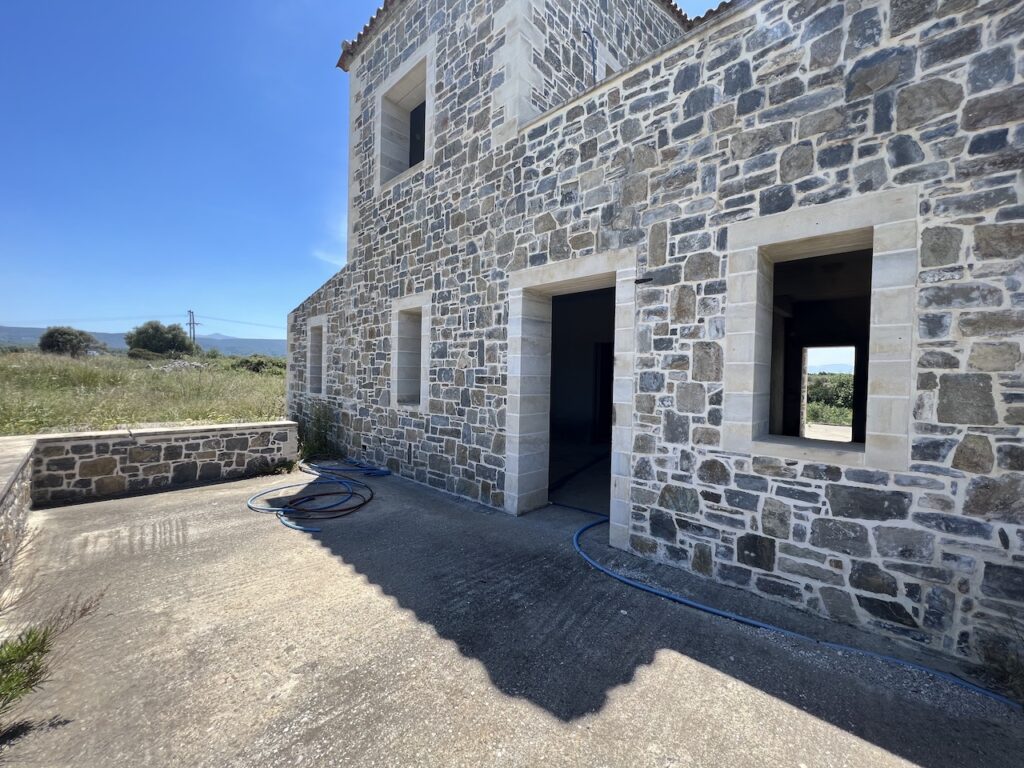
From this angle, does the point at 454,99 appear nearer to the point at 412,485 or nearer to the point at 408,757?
the point at 412,485

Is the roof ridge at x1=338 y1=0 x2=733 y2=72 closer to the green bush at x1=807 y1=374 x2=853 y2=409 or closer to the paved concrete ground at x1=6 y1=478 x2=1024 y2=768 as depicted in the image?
the paved concrete ground at x1=6 y1=478 x2=1024 y2=768

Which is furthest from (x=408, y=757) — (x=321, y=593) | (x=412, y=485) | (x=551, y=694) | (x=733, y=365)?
(x=412, y=485)

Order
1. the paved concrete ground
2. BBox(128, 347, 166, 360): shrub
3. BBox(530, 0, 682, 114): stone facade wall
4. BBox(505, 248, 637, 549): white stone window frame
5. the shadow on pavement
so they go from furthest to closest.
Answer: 1. BBox(128, 347, 166, 360): shrub
2. BBox(530, 0, 682, 114): stone facade wall
3. BBox(505, 248, 637, 549): white stone window frame
4. the shadow on pavement
5. the paved concrete ground

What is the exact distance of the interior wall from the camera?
10.1 m

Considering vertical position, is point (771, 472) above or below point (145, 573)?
above

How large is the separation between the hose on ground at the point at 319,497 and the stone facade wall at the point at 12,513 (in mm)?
1862

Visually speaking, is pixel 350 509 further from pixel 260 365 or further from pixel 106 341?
pixel 106 341

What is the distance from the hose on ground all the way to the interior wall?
5026 millimetres

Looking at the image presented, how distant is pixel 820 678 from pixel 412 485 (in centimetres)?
508

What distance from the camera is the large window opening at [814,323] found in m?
5.57

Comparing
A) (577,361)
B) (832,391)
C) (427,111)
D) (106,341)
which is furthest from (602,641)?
(106,341)

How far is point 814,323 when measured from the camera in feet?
25.0

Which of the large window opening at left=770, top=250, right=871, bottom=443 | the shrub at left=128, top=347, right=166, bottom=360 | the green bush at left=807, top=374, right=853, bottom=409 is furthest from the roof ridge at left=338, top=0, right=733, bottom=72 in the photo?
the shrub at left=128, top=347, right=166, bottom=360

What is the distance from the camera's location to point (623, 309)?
4.04 m
